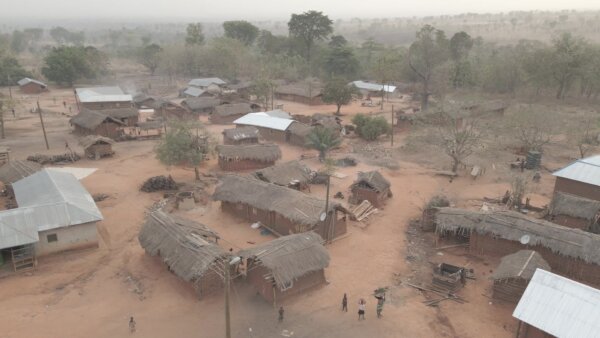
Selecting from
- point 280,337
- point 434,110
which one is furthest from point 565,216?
point 434,110

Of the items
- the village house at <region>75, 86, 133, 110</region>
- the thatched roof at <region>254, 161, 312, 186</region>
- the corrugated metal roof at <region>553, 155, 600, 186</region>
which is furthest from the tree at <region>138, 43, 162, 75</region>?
the corrugated metal roof at <region>553, 155, 600, 186</region>

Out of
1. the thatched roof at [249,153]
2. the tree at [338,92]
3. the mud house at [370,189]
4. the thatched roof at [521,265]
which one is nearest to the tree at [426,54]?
the tree at [338,92]

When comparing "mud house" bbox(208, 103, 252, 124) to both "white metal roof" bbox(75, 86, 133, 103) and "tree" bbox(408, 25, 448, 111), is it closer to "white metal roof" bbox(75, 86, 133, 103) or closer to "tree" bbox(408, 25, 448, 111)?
"white metal roof" bbox(75, 86, 133, 103)

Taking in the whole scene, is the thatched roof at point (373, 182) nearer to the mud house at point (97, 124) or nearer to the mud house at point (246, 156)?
the mud house at point (246, 156)

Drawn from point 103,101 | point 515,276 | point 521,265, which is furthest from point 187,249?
point 103,101

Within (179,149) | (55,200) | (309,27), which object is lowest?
(55,200)

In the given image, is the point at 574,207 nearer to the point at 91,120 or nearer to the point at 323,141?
the point at 323,141
